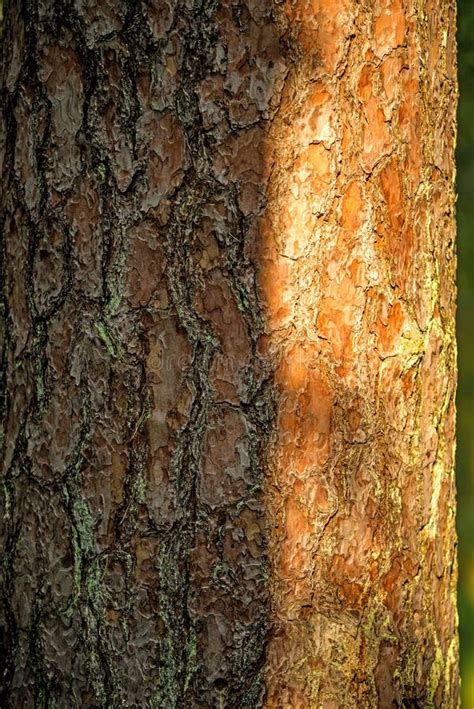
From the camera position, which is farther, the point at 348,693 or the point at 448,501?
the point at 448,501

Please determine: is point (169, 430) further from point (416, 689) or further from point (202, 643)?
point (416, 689)

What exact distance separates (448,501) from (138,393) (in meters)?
0.55

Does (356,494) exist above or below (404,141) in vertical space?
below

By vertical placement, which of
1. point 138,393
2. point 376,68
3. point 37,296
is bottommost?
point 138,393

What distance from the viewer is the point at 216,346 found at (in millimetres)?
1231

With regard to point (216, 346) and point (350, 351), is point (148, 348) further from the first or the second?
point (350, 351)

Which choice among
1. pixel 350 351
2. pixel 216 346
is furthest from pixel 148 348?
pixel 350 351

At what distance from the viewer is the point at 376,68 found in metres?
1.28

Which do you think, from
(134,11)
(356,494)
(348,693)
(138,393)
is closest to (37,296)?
(138,393)

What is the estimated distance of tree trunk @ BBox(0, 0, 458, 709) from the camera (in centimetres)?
123

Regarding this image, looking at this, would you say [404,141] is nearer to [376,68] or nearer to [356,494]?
[376,68]

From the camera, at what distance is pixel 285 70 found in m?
1.23

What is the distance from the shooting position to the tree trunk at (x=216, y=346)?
1228 millimetres

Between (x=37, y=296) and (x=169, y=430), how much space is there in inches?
11.0
